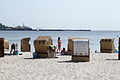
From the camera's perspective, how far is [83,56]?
18.5 metres

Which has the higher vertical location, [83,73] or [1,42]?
[1,42]

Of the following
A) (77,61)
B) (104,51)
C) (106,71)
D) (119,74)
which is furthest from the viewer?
(104,51)

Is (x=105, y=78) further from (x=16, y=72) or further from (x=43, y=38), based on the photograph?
(x=43, y=38)

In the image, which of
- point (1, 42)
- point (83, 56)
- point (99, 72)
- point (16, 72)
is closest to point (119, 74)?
point (99, 72)

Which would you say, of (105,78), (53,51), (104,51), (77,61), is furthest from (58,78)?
(104,51)

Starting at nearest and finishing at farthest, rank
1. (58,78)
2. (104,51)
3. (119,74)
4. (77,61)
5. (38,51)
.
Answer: (58,78) < (119,74) < (77,61) < (38,51) < (104,51)

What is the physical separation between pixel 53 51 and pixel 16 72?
24.1ft

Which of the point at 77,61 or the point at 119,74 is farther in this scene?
the point at 77,61

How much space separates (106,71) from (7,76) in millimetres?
4016

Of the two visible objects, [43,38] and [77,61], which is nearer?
[77,61]

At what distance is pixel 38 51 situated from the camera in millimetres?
20812

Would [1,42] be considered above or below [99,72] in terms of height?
above

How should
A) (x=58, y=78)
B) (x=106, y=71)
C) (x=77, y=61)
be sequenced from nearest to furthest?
(x=58, y=78)
(x=106, y=71)
(x=77, y=61)

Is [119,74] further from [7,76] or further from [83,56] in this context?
[83,56]
